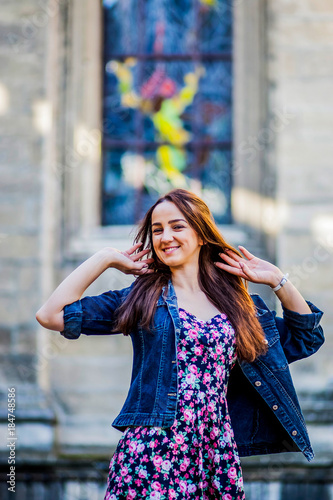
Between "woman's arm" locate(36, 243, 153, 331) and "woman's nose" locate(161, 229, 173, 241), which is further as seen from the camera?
"woman's nose" locate(161, 229, 173, 241)

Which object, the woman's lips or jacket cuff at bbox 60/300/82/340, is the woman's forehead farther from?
jacket cuff at bbox 60/300/82/340

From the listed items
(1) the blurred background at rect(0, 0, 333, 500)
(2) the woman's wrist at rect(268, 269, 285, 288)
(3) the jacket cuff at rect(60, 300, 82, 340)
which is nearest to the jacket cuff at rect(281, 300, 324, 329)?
(2) the woman's wrist at rect(268, 269, 285, 288)

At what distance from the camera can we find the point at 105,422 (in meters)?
5.09

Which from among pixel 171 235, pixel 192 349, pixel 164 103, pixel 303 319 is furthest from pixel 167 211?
pixel 164 103

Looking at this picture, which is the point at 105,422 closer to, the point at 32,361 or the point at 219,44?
the point at 32,361

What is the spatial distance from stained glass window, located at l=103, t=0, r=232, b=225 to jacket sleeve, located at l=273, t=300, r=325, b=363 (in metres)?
2.90

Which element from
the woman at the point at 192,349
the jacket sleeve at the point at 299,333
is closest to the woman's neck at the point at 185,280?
the woman at the point at 192,349

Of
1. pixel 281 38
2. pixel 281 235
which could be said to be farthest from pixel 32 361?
pixel 281 38

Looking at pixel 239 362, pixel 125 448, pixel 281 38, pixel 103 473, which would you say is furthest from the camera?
pixel 281 38

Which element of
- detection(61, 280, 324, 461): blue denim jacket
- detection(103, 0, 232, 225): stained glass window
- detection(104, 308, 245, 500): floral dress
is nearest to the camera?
detection(104, 308, 245, 500): floral dress

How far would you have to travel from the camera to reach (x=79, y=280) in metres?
2.73

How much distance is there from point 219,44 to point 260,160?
118 cm

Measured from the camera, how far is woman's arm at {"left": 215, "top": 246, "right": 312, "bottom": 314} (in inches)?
112

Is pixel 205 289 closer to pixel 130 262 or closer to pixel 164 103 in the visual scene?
pixel 130 262
